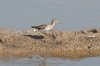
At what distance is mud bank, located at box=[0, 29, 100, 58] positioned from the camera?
789 inches

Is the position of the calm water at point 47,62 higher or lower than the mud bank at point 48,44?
lower

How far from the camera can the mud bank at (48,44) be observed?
65.8 feet

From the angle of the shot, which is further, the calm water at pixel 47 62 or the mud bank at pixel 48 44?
the mud bank at pixel 48 44

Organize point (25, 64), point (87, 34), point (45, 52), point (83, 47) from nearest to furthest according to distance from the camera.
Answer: point (25, 64)
point (45, 52)
point (83, 47)
point (87, 34)

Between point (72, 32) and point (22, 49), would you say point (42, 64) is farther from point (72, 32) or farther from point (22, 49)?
point (72, 32)

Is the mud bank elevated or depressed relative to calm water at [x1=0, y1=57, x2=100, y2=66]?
elevated

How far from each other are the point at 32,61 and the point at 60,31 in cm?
518

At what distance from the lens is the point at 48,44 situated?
21.5m

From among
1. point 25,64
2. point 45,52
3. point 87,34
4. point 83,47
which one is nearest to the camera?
point 25,64

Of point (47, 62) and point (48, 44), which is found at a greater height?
point (48, 44)

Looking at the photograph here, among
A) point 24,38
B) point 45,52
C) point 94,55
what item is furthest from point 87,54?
point 24,38

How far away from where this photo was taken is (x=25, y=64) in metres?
17.1

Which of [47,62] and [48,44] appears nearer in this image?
[47,62]

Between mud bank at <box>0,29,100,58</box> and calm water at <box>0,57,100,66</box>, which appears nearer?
calm water at <box>0,57,100,66</box>
